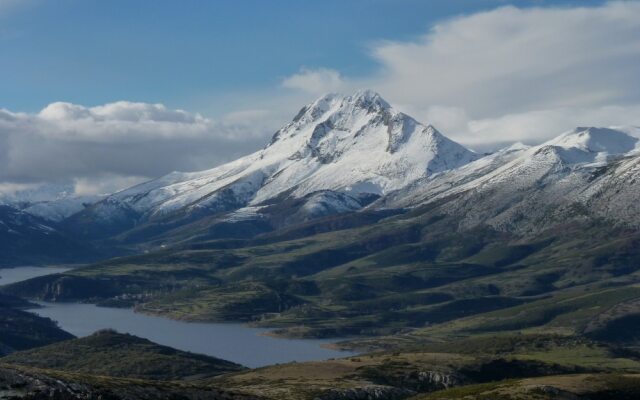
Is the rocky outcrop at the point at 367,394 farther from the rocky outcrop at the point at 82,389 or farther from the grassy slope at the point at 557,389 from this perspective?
the rocky outcrop at the point at 82,389

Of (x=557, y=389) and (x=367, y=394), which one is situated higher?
(x=557, y=389)

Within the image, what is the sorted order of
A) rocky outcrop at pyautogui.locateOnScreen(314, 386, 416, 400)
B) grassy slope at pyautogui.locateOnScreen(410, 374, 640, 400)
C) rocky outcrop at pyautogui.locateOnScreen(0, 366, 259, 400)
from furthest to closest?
1. rocky outcrop at pyautogui.locateOnScreen(314, 386, 416, 400)
2. grassy slope at pyautogui.locateOnScreen(410, 374, 640, 400)
3. rocky outcrop at pyautogui.locateOnScreen(0, 366, 259, 400)

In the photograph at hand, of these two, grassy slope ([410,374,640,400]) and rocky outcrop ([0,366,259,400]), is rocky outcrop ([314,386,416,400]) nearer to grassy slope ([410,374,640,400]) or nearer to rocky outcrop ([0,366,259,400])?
grassy slope ([410,374,640,400])

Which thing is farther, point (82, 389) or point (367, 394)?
point (367, 394)

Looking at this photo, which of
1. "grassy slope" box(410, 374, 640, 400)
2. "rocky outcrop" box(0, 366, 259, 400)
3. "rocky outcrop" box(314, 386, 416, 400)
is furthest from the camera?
"rocky outcrop" box(314, 386, 416, 400)

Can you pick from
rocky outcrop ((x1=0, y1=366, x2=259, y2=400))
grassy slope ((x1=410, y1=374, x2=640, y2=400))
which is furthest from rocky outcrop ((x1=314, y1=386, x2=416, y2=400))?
rocky outcrop ((x1=0, y1=366, x2=259, y2=400))

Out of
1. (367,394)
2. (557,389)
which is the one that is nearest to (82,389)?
(367,394)

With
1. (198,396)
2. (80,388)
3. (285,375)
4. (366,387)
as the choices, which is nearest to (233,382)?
(285,375)

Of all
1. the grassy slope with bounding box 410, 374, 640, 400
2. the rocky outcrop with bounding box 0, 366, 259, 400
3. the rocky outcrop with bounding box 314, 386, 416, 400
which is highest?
the rocky outcrop with bounding box 0, 366, 259, 400

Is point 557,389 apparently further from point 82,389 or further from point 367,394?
point 82,389

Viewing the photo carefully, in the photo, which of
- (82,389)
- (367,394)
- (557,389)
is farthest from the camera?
(367,394)

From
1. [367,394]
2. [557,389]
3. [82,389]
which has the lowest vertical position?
[367,394]

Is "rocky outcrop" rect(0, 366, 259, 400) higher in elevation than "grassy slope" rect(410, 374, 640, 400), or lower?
higher
